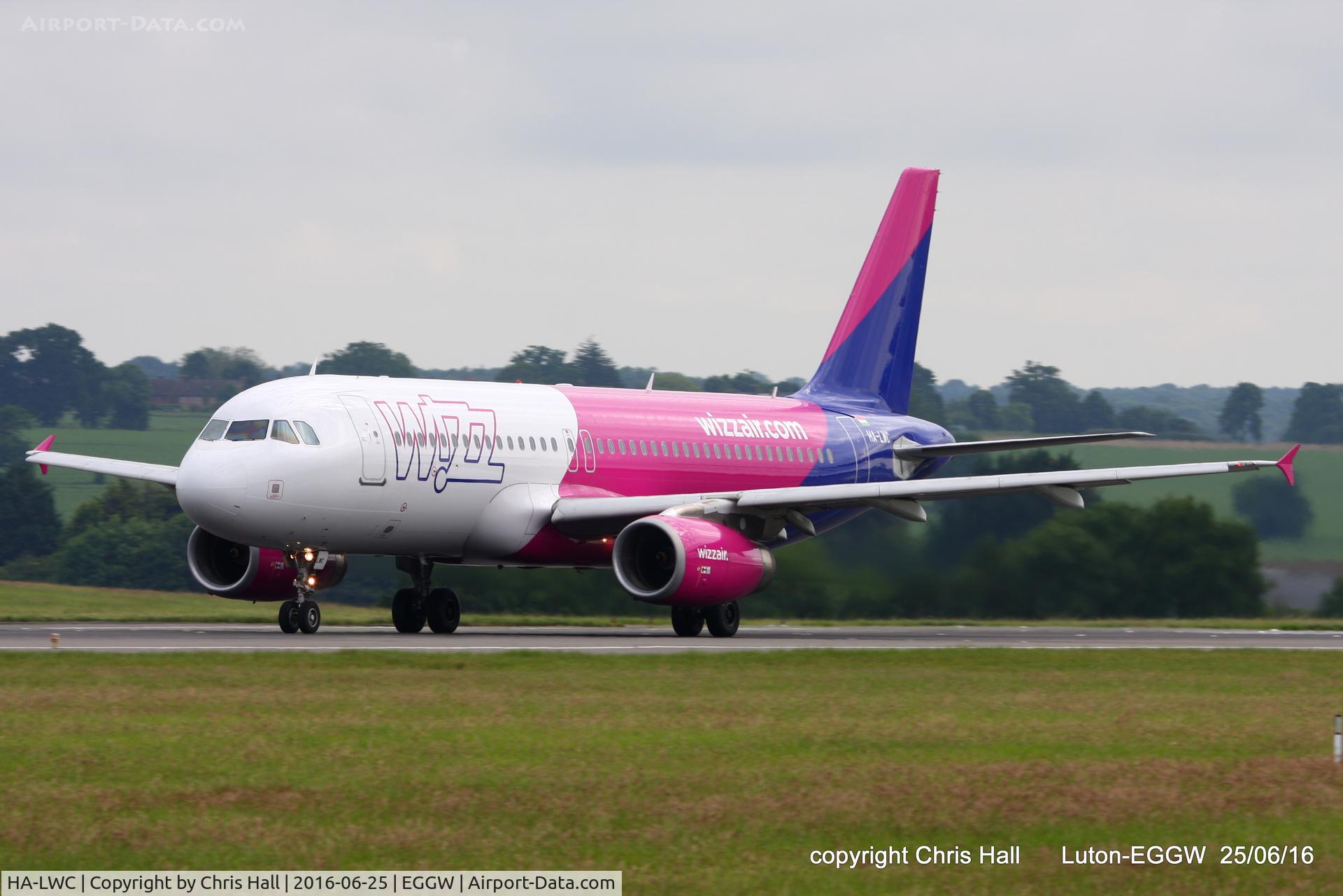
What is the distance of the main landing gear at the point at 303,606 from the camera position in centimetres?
2953

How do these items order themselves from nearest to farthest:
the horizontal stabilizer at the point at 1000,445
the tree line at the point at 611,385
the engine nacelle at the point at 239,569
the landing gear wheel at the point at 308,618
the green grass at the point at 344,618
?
the landing gear wheel at the point at 308,618 → the engine nacelle at the point at 239,569 → the horizontal stabilizer at the point at 1000,445 → the green grass at the point at 344,618 → the tree line at the point at 611,385

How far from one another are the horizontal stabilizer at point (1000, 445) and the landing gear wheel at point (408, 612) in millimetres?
11038

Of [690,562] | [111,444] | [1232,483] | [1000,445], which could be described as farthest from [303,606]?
[111,444]

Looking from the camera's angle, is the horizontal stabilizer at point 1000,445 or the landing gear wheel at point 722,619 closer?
the landing gear wheel at point 722,619

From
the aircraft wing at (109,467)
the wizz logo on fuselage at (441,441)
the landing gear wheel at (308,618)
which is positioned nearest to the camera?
the landing gear wheel at (308,618)

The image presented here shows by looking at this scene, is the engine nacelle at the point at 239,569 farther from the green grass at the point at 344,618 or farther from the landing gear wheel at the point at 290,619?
the green grass at the point at 344,618

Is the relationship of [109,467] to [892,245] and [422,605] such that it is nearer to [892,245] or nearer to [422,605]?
[422,605]

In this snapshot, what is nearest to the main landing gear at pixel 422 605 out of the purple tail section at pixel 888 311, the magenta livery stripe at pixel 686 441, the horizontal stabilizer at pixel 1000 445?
the magenta livery stripe at pixel 686 441

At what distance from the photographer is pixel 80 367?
10688 cm

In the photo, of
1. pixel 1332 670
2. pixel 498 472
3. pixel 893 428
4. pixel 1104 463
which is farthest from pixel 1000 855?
pixel 1104 463

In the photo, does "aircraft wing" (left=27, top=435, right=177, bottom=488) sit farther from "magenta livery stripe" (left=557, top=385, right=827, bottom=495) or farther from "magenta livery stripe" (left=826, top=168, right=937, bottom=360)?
"magenta livery stripe" (left=826, top=168, right=937, bottom=360)

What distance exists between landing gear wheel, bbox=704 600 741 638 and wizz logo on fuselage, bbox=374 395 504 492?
395 centimetres

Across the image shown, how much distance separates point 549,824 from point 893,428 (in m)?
29.2

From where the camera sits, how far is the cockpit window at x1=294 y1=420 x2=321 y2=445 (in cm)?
2872
